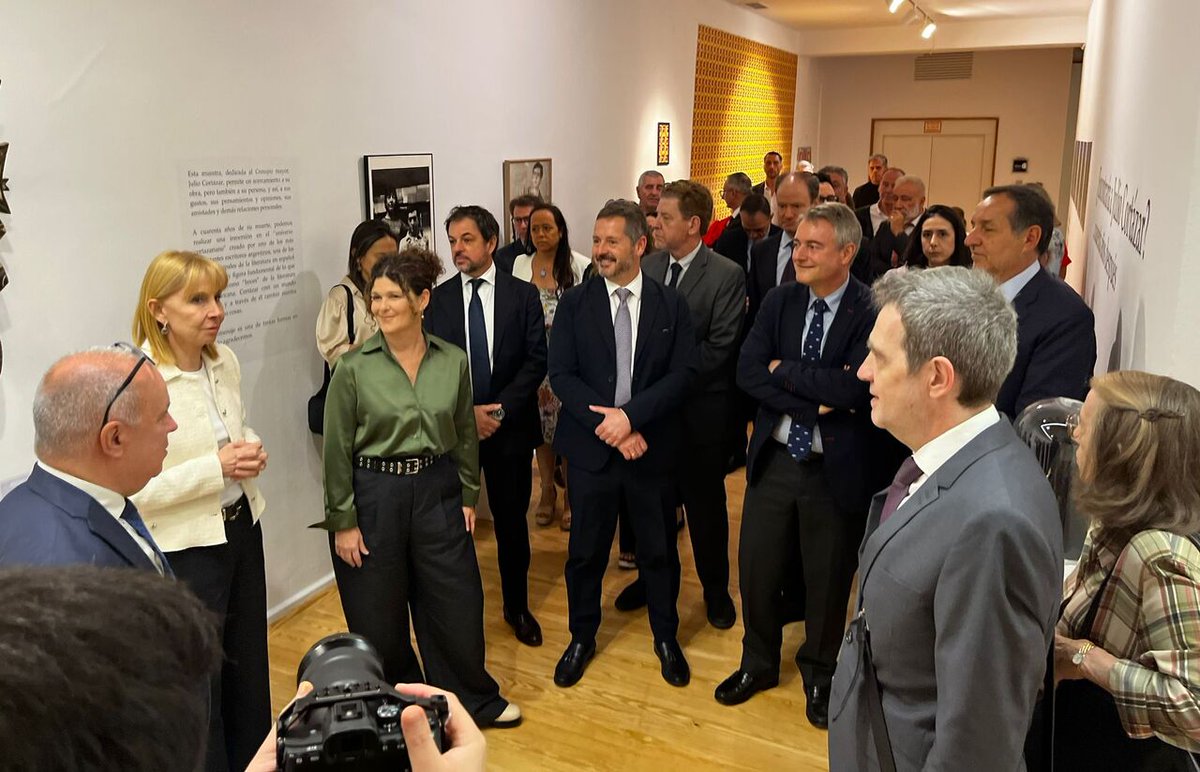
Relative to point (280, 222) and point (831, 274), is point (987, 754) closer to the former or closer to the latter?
point (831, 274)

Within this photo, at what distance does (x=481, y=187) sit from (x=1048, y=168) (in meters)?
11.1

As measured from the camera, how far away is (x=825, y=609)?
314 cm

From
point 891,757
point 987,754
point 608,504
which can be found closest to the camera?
point 987,754

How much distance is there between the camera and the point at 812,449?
300 centimetres

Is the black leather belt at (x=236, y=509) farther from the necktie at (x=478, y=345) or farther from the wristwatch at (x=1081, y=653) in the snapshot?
the wristwatch at (x=1081, y=653)

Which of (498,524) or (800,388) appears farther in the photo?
(498,524)

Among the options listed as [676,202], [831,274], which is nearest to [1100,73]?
[676,202]

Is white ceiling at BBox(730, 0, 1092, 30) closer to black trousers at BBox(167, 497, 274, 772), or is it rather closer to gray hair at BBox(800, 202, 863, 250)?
gray hair at BBox(800, 202, 863, 250)

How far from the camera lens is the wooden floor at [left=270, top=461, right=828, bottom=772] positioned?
2.99m

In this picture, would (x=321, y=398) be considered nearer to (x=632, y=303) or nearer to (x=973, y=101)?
(x=632, y=303)

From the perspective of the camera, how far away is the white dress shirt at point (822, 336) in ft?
9.84

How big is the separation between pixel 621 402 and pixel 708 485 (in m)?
0.79

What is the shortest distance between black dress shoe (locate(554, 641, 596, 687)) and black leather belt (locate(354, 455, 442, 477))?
108cm

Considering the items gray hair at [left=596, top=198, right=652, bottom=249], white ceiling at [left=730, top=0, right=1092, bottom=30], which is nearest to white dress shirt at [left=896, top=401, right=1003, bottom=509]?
gray hair at [left=596, top=198, right=652, bottom=249]
